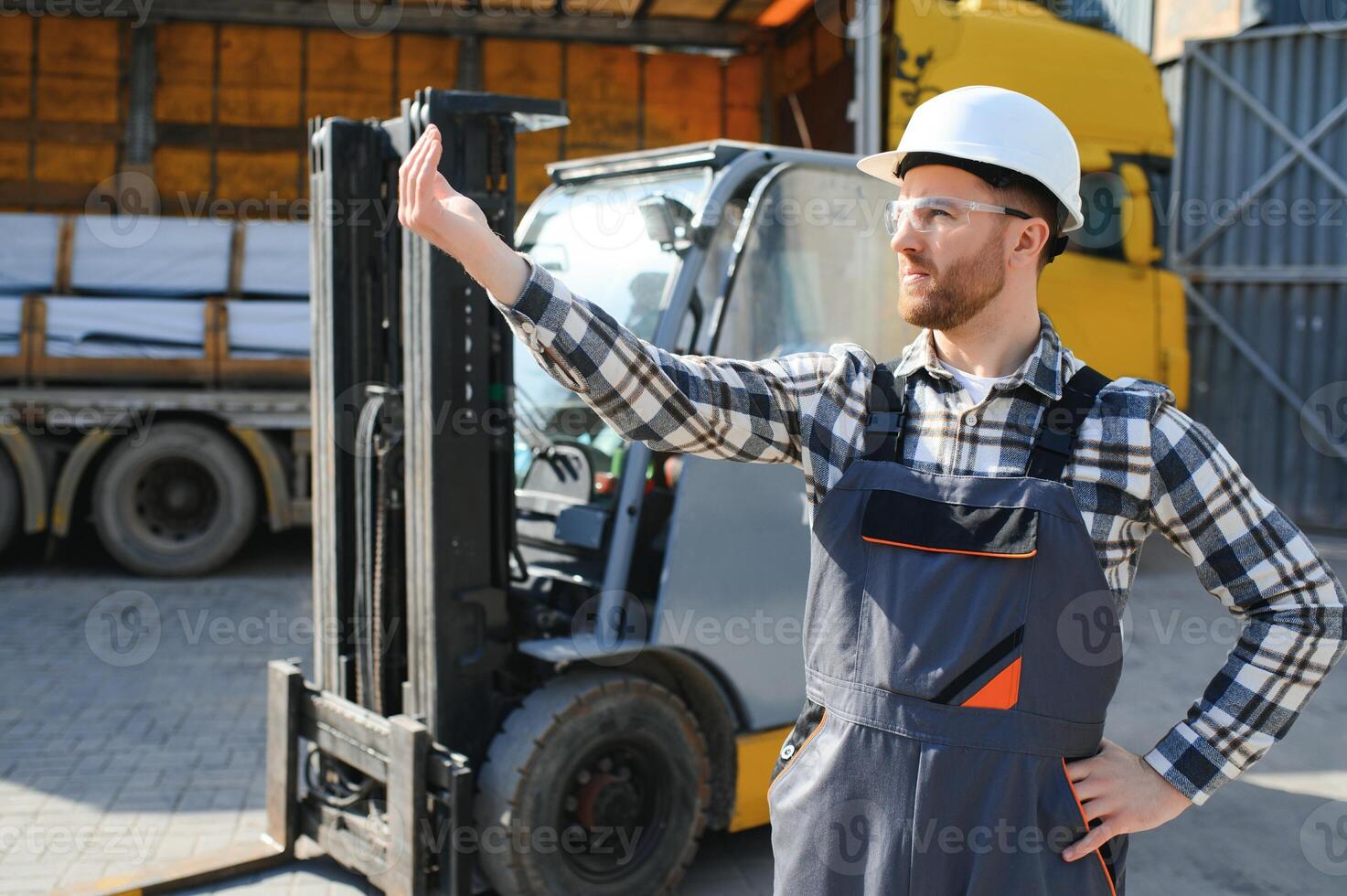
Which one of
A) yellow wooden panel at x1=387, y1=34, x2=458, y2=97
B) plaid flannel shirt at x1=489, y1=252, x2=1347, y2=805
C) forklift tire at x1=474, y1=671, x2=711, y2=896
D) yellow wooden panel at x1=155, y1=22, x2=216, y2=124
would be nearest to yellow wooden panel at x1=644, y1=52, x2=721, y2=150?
yellow wooden panel at x1=387, y1=34, x2=458, y2=97

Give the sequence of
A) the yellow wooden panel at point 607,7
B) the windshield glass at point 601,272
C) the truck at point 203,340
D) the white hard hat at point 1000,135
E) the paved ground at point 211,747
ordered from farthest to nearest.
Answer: the yellow wooden panel at point 607,7
the truck at point 203,340
the paved ground at point 211,747
the windshield glass at point 601,272
the white hard hat at point 1000,135

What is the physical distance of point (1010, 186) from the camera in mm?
1837

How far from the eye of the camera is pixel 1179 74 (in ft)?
38.2

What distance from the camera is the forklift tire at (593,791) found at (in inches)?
134

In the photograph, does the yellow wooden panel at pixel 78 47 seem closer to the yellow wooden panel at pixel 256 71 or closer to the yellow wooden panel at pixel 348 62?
the yellow wooden panel at pixel 256 71

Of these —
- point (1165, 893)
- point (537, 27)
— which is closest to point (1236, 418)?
point (537, 27)

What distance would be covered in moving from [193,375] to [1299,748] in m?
7.15

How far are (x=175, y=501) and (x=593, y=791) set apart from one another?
6063 mm

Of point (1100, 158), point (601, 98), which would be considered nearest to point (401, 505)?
point (1100, 158)

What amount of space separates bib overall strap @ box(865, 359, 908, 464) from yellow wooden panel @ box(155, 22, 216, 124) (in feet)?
26.9

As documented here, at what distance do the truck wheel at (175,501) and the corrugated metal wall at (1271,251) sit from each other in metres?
8.38

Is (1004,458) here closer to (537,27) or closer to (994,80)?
(994,80)

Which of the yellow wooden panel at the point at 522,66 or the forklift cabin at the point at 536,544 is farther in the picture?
the yellow wooden panel at the point at 522,66

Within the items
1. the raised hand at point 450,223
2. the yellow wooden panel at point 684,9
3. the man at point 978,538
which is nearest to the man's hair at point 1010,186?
the man at point 978,538
